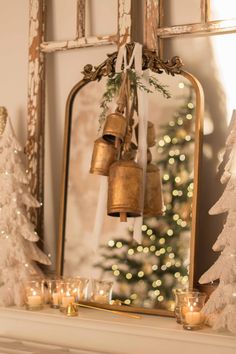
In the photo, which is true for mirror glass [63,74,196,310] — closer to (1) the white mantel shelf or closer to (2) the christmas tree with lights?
(2) the christmas tree with lights

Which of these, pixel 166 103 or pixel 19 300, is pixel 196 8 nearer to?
pixel 166 103

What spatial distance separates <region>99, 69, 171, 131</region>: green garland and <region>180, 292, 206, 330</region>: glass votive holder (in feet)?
2.55

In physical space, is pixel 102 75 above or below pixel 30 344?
above

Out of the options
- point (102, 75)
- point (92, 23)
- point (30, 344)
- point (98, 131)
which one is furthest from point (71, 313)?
point (92, 23)

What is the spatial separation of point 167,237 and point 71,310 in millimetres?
458

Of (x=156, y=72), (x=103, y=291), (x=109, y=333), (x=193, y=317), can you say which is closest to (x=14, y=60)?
(x=156, y=72)

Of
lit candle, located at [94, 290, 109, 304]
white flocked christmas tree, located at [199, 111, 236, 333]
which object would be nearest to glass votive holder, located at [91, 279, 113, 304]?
lit candle, located at [94, 290, 109, 304]

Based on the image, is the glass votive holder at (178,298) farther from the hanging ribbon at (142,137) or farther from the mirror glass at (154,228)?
the hanging ribbon at (142,137)

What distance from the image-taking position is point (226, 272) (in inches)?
77.3

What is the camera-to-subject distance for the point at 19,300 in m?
2.38

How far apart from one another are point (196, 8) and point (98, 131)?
0.63 m

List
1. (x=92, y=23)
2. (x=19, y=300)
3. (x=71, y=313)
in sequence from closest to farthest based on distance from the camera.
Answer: (x=71, y=313) → (x=19, y=300) → (x=92, y=23)

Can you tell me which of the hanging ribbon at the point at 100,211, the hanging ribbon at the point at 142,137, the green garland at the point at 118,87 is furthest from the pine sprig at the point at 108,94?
the hanging ribbon at the point at 100,211

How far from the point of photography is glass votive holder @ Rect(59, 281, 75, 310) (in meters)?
2.26
